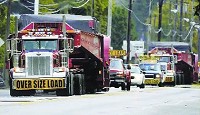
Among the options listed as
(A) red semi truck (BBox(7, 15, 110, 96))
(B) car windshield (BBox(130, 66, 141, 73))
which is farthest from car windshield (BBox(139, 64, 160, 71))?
(A) red semi truck (BBox(7, 15, 110, 96))

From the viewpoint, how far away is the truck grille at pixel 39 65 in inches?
1473

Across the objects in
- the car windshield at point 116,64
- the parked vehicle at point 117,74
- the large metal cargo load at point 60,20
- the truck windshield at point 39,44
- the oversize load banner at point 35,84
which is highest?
the large metal cargo load at point 60,20

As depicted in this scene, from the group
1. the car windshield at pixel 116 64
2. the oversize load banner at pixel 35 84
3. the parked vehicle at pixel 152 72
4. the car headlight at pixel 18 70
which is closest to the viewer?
the oversize load banner at pixel 35 84

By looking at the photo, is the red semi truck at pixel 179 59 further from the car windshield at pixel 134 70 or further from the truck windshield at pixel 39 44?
the truck windshield at pixel 39 44

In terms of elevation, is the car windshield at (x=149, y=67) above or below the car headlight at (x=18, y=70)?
above

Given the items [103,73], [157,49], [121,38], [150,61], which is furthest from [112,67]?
[121,38]

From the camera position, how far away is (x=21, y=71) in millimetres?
37406

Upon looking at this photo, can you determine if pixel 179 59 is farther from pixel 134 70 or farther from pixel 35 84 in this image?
pixel 35 84

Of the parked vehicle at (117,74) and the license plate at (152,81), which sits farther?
the license plate at (152,81)

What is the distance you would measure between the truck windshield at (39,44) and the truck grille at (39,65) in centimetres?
58

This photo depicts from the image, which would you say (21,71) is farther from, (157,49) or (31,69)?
(157,49)

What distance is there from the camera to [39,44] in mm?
38094

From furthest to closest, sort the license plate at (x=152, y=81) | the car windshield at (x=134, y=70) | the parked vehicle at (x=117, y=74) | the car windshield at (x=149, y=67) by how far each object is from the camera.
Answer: the car windshield at (x=149, y=67)
the license plate at (x=152, y=81)
the car windshield at (x=134, y=70)
the parked vehicle at (x=117, y=74)

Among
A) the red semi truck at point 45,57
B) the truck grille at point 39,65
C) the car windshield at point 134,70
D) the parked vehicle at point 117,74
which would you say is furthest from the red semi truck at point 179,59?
the truck grille at point 39,65
